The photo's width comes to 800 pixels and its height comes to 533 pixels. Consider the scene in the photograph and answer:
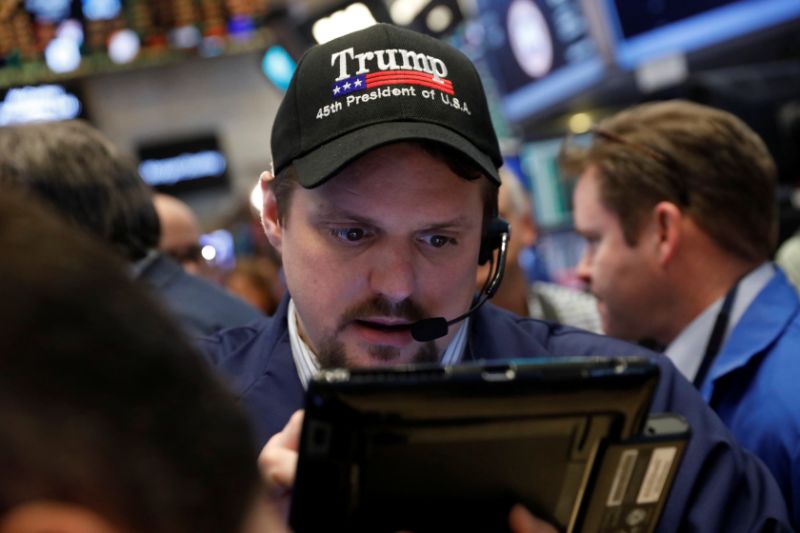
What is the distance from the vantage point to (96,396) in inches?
22.9

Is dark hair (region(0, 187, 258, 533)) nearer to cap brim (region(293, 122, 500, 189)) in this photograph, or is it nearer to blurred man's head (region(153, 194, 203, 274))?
cap brim (region(293, 122, 500, 189))

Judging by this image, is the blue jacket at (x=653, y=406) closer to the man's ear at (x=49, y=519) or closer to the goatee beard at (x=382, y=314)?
the goatee beard at (x=382, y=314)

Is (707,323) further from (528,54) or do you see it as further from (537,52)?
(528,54)

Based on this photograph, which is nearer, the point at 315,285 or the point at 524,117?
the point at 315,285

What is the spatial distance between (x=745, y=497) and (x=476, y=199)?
0.59 metres

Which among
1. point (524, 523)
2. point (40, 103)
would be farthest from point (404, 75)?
point (40, 103)

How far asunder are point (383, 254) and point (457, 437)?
554 mm

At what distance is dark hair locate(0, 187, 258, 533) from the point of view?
22.2 inches

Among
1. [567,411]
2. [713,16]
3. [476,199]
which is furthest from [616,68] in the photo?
[567,411]

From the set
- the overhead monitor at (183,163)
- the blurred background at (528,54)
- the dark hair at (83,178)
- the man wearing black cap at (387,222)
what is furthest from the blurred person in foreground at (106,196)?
Answer: the overhead monitor at (183,163)

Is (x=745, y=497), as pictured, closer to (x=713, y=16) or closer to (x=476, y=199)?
(x=476, y=199)

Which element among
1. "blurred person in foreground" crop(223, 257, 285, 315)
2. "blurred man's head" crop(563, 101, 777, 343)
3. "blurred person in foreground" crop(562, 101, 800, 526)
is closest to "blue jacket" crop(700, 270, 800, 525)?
"blurred person in foreground" crop(562, 101, 800, 526)

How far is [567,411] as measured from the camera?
102 cm

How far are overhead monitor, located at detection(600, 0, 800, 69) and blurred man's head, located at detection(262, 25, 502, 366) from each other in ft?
7.31
